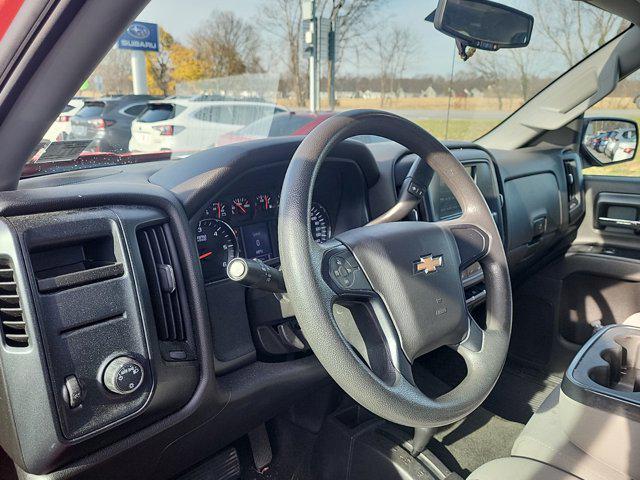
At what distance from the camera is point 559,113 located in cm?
295

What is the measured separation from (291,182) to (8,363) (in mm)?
696

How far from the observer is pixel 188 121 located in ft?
7.62

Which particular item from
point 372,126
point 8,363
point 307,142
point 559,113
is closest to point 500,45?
point 559,113

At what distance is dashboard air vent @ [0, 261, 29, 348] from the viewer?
1123 millimetres

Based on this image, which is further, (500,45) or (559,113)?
(559,113)

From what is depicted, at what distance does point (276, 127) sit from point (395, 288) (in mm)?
1422

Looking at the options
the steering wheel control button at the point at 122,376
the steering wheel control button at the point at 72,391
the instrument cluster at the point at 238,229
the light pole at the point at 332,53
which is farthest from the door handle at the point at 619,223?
the steering wheel control button at the point at 72,391

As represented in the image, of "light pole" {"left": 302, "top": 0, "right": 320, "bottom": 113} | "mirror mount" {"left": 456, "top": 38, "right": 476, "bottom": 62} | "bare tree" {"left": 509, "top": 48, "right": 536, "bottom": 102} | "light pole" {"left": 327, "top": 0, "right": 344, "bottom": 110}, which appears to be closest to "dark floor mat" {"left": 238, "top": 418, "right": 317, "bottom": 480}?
"mirror mount" {"left": 456, "top": 38, "right": 476, "bottom": 62}

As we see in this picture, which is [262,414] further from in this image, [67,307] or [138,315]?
[67,307]

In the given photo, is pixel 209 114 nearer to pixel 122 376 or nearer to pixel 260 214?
pixel 260 214

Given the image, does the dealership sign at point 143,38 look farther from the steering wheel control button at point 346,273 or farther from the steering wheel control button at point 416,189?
the steering wheel control button at point 416,189

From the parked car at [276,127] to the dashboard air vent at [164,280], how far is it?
66 centimetres

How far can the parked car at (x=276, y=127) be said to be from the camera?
209cm

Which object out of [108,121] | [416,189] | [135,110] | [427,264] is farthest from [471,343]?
[135,110]
